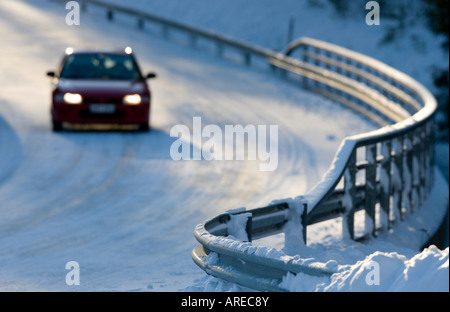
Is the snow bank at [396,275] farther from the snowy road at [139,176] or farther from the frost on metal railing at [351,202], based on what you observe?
the snowy road at [139,176]

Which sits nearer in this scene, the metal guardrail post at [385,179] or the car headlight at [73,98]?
the metal guardrail post at [385,179]

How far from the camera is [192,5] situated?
2215 inches

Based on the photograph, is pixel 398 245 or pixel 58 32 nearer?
pixel 398 245

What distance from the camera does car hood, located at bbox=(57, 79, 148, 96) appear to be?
1952 centimetres

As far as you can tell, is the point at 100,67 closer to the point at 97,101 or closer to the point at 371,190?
the point at 97,101

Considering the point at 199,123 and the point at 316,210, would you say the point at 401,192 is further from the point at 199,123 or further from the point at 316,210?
the point at 199,123

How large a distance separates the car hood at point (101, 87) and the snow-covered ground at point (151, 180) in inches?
30.0

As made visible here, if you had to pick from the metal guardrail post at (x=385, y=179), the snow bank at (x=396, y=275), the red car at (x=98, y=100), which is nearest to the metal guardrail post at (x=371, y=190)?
the metal guardrail post at (x=385, y=179)

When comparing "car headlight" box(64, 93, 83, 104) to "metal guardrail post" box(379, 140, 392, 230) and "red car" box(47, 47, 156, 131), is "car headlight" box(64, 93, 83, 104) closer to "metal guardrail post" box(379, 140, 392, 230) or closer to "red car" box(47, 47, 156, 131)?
"red car" box(47, 47, 156, 131)

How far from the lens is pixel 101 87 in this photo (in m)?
19.6

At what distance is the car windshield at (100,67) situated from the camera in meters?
20.3

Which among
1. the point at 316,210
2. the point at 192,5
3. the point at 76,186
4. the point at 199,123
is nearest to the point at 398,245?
the point at 316,210
